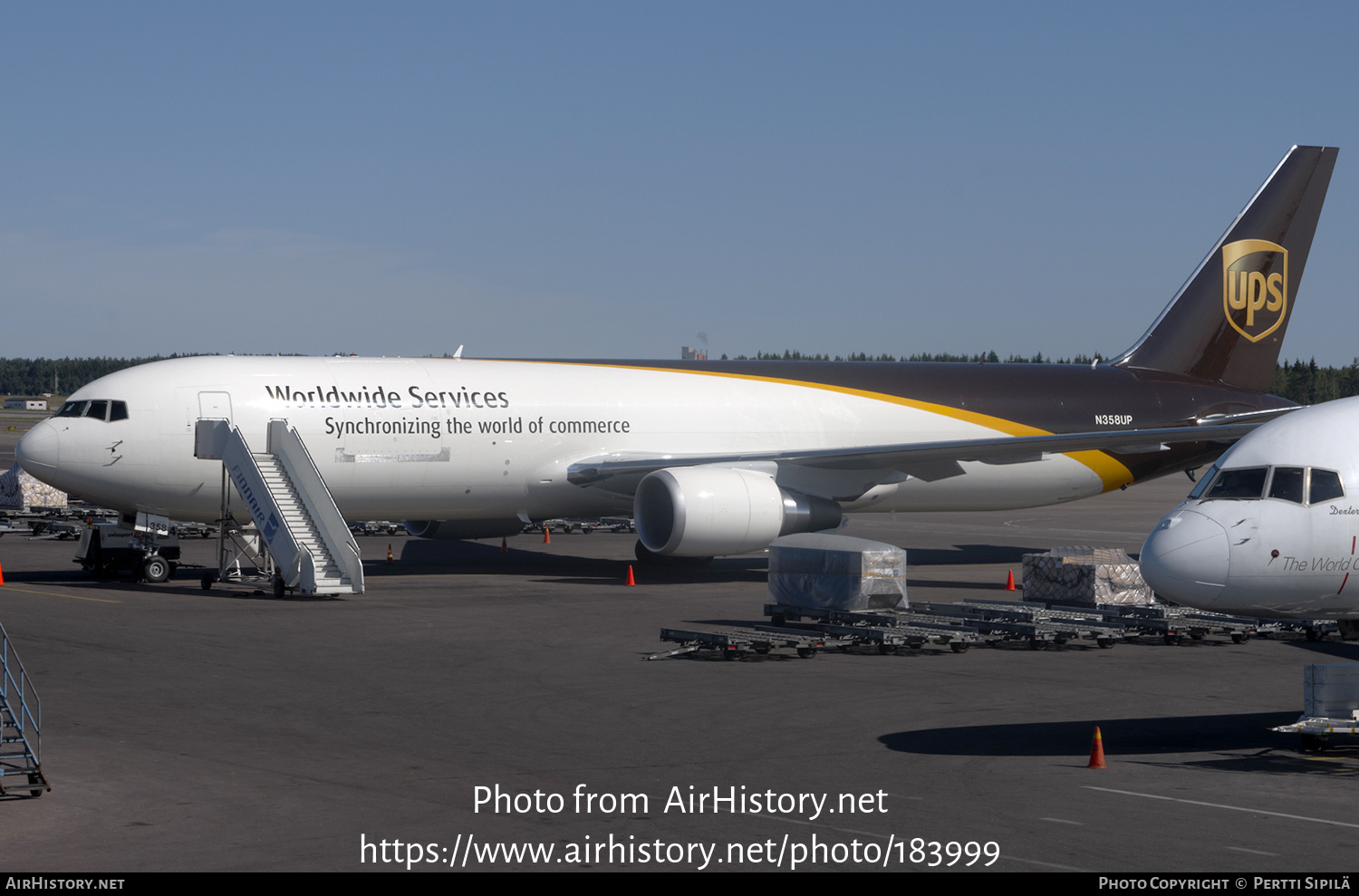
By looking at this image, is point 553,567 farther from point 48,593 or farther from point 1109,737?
point 1109,737

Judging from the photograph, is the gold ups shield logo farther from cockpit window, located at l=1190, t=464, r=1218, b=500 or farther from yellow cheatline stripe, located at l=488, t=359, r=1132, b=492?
cockpit window, located at l=1190, t=464, r=1218, b=500

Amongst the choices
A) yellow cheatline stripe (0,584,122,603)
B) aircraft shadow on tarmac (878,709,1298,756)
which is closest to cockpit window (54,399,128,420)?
yellow cheatline stripe (0,584,122,603)

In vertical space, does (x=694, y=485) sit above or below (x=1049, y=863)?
above

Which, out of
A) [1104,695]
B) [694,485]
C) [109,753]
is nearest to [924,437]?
[694,485]

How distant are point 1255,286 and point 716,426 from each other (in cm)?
1431

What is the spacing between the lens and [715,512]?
27.9m

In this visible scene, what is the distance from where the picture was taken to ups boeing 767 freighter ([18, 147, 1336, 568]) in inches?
1090

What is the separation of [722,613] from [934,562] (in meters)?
11.6

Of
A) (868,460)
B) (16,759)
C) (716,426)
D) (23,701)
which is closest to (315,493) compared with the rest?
(716,426)

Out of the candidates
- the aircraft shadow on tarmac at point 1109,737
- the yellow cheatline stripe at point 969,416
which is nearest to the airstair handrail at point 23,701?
the aircraft shadow on tarmac at point 1109,737

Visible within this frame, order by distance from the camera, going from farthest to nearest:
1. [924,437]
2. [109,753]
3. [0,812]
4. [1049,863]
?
[924,437] < [109,753] < [0,812] < [1049,863]
